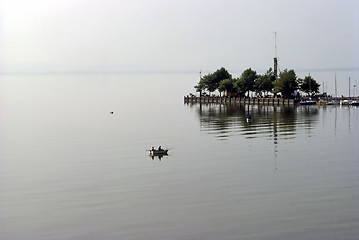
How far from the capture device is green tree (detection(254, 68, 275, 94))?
168 metres

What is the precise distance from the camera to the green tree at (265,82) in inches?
6609

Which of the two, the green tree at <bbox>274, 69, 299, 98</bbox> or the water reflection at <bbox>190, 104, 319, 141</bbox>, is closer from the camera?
the water reflection at <bbox>190, 104, 319, 141</bbox>

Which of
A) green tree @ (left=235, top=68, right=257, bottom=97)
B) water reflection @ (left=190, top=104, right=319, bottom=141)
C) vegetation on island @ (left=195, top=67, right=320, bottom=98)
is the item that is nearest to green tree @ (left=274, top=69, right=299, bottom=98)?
vegetation on island @ (left=195, top=67, right=320, bottom=98)

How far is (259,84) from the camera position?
170m

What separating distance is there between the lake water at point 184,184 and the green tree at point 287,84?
6035 centimetres

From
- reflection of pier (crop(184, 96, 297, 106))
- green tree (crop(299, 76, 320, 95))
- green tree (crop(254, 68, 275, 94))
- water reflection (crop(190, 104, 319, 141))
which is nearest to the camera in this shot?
water reflection (crop(190, 104, 319, 141))

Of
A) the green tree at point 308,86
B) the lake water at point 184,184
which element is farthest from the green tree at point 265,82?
the lake water at point 184,184

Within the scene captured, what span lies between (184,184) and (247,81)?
400ft

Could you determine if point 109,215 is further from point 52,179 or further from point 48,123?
point 48,123

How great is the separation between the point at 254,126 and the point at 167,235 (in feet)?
206

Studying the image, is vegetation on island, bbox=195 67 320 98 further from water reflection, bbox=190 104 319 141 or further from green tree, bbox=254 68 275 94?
water reflection, bbox=190 104 319 141

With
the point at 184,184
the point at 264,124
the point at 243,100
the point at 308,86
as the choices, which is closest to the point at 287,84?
the point at 308,86

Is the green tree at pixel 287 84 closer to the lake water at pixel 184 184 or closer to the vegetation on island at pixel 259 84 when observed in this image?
the vegetation on island at pixel 259 84

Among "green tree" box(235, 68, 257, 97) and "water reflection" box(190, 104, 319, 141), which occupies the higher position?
"green tree" box(235, 68, 257, 97)
